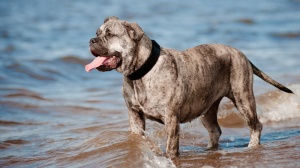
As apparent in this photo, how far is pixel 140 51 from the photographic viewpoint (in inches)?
274

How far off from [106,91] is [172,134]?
239 inches

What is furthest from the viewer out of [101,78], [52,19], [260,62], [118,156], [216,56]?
[52,19]

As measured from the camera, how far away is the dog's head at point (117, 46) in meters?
6.87

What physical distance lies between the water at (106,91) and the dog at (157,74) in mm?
448

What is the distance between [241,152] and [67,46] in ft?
40.0

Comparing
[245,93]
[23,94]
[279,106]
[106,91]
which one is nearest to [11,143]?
[245,93]

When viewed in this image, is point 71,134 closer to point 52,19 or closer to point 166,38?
point 166,38

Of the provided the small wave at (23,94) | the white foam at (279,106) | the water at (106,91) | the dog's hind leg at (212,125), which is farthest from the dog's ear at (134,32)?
the small wave at (23,94)

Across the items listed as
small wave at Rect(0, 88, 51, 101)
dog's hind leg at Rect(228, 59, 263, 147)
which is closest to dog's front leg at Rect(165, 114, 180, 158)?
dog's hind leg at Rect(228, 59, 263, 147)

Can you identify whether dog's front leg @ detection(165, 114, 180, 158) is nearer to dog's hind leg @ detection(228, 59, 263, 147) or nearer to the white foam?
dog's hind leg @ detection(228, 59, 263, 147)

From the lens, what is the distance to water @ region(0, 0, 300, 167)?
7.68m

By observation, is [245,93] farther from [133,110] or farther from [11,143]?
[11,143]

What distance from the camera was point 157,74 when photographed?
22.9 feet

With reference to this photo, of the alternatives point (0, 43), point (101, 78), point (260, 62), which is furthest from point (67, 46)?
point (260, 62)
